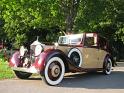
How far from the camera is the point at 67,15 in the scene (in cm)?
2461

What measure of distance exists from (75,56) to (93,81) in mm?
1098

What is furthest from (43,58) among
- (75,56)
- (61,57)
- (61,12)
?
(61,12)

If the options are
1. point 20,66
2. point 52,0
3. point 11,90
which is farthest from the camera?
point 52,0

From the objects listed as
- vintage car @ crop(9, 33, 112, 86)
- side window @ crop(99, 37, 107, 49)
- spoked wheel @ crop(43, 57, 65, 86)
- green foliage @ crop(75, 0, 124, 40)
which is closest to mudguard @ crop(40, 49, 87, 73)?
vintage car @ crop(9, 33, 112, 86)

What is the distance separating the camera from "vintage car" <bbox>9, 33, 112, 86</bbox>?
38.8 feet

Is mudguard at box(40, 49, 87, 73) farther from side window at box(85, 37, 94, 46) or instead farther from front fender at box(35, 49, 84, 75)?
side window at box(85, 37, 94, 46)

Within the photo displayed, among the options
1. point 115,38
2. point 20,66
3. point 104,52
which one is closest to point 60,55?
point 20,66

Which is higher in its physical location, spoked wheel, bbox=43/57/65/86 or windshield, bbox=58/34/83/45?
windshield, bbox=58/34/83/45

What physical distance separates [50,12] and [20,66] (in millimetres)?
11479

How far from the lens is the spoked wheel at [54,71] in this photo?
11762mm

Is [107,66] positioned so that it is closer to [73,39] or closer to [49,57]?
[73,39]

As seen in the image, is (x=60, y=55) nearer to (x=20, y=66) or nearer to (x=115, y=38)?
(x=20, y=66)

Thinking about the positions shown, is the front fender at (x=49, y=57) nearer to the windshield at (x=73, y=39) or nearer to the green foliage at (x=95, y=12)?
the windshield at (x=73, y=39)

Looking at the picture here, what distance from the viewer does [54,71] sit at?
1205 cm
